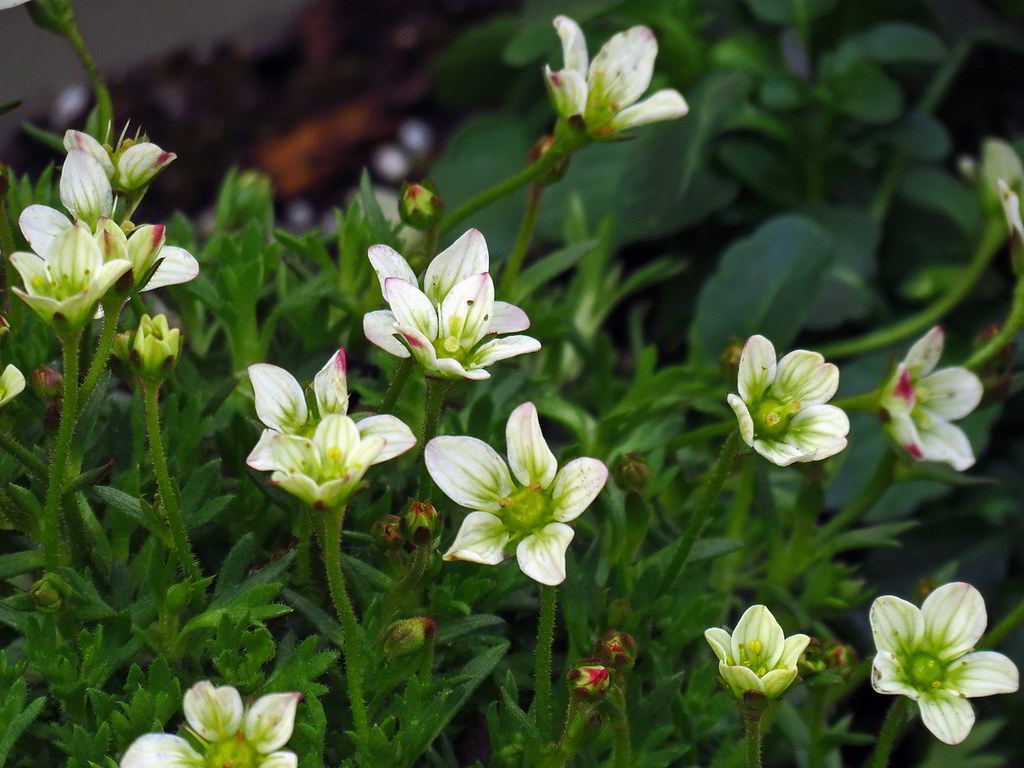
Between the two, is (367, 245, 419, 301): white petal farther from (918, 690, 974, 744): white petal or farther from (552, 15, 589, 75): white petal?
(918, 690, 974, 744): white petal

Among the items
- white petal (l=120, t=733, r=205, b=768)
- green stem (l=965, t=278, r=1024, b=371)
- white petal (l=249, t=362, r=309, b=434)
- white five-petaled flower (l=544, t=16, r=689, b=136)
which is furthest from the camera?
green stem (l=965, t=278, r=1024, b=371)

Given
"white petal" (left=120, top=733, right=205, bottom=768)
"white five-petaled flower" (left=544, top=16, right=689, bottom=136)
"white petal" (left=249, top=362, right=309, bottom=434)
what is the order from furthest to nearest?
"white five-petaled flower" (left=544, top=16, right=689, bottom=136)
"white petal" (left=249, top=362, right=309, bottom=434)
"white petal" (left=120, top=733, right=205, bottom=768)

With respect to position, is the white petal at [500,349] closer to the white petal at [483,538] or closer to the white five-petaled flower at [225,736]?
the white petal at [483,538]

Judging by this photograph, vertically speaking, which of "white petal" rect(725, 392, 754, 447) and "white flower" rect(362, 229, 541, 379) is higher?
"white flower" rect(362, 229, 541, 379)

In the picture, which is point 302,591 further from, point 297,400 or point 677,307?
point 677,307

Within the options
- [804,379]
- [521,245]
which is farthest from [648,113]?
[804,379]

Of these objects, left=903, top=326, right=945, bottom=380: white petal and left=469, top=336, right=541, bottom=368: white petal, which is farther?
left=903, top=326, right=945, bottom=380: white petal

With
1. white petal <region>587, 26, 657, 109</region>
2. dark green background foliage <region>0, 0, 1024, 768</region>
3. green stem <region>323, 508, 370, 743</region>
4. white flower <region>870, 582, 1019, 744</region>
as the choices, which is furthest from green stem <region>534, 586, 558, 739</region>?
white petal <region>587, 26, 657, 109</region>
